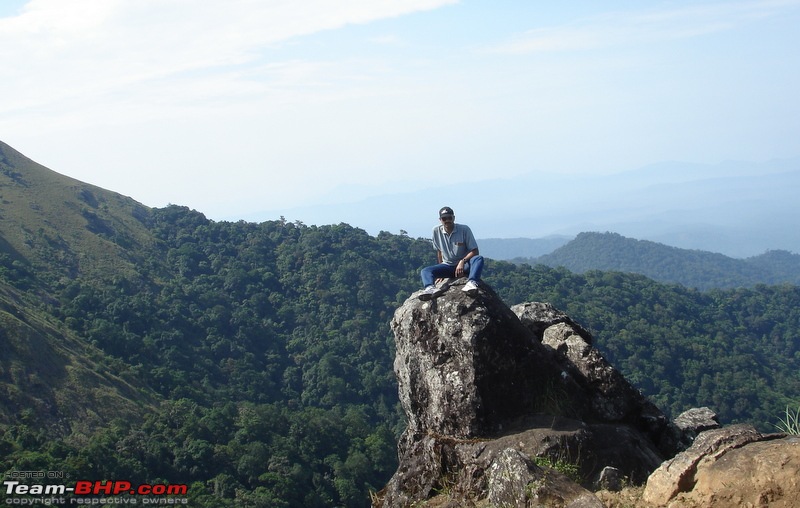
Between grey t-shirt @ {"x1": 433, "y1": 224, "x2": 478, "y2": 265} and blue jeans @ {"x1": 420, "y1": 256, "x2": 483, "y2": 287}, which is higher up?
grey t-shirt @ {"x1": 433, "y1": 224, "x2": 478, "y2": 265}

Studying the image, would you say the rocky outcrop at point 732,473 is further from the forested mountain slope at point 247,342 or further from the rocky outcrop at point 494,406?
the forested mountain slope at point 247,342

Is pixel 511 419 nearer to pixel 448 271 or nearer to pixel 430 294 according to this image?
pixel 430 294

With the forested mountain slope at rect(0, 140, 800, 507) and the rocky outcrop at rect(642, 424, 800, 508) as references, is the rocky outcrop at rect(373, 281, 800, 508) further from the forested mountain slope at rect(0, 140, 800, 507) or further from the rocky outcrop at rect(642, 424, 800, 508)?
the forested mountain slope at rect(0, 140, 800, 507)

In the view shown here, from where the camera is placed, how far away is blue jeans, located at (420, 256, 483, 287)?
12.3m

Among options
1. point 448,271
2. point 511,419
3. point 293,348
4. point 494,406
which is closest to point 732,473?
point 511,419

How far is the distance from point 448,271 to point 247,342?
6390cm

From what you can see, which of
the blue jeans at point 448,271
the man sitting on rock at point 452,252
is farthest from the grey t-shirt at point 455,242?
the blue jeans at point 448,271

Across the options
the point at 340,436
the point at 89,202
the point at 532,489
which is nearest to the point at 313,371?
the point at 340,436

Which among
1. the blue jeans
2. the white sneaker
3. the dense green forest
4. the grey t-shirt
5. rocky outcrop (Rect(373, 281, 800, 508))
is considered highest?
the grey t-shirt

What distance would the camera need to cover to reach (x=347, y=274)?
88062 mm

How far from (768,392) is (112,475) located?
5937 centimetres

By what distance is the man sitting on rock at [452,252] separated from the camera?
12.5 m

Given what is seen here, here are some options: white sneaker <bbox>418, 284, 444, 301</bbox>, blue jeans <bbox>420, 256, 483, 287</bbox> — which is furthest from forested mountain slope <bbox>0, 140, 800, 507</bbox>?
white sneaker <bbox>418, 284, 444, 301</bbox>

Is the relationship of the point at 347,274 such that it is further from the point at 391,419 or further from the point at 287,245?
the point at 391,419
